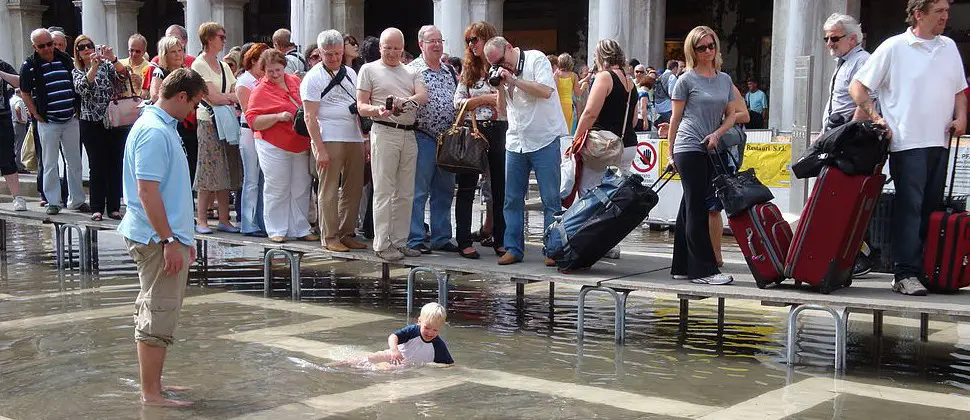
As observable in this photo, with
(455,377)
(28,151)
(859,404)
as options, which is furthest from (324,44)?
(28,151)

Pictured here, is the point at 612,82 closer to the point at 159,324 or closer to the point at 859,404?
the point at 859,404

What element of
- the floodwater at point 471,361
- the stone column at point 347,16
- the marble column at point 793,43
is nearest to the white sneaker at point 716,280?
the floodwater at point 471,361

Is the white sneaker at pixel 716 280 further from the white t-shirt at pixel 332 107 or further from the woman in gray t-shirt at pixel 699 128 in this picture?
the white t-shirt at pixel 332 107

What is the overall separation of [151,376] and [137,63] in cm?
664

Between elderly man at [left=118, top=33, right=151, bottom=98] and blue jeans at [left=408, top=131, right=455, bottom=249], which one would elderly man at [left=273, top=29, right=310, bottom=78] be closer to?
elderly man at [left=118, top=33, right=151, bottom=98]

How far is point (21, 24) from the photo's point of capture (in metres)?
36.7

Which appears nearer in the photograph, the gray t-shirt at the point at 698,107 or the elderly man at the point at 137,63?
the gray t-shirt at the point at 698,107

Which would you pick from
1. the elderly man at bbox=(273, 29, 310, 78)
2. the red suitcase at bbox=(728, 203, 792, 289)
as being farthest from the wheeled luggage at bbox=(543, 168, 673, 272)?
the elderly man at bbox=(273, 29, 310, 78)

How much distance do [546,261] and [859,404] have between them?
3.01m

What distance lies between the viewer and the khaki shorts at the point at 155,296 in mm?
6336

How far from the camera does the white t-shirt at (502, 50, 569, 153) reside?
8906mm

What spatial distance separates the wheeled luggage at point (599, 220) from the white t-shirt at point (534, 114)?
2.07ft

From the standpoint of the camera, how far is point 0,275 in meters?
11.3

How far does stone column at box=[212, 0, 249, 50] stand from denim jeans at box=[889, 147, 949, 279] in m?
24.7
